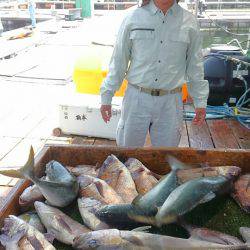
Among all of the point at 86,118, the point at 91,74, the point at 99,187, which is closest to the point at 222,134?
the point at 86,118

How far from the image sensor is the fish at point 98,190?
2.09 m

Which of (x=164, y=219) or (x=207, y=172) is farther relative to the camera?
(x=207, y=172)

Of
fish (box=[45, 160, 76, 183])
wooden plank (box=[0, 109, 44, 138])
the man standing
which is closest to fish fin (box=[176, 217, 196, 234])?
fish (box=[45, 160, 76, 183])

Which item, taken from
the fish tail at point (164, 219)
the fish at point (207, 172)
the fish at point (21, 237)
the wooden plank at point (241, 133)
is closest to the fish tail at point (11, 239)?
the fish at point (21, 237)

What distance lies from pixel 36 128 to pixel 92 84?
3.75 ft

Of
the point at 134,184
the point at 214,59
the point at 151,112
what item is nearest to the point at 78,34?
the point at 214,59

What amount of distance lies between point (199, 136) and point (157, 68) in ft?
7.51

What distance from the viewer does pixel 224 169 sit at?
89.5 inches

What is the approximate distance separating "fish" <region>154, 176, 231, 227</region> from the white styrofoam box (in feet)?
8.90

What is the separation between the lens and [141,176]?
7.53 ft

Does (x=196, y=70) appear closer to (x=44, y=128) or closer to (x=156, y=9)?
(x=156, y=9)

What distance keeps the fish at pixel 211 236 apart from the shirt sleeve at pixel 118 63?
166 centimetres

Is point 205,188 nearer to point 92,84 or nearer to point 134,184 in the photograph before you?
point 134,184

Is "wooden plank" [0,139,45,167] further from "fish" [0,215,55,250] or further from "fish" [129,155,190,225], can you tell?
"fish" [129,155,190,225]
